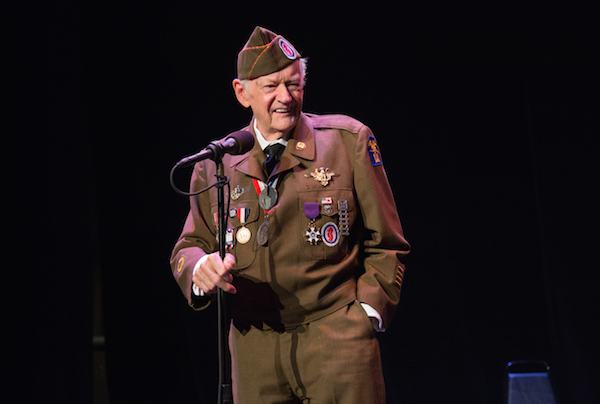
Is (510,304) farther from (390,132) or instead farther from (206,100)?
(206,100)

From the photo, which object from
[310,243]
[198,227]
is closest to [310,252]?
[310,243]

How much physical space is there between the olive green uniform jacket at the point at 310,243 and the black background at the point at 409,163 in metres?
1.17

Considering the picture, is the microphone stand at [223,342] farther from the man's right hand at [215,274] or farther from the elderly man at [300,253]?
the elderly man at [300,253]

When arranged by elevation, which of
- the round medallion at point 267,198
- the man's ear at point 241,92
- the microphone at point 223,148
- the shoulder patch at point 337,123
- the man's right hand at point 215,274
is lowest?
the man's right hand at point 215,274

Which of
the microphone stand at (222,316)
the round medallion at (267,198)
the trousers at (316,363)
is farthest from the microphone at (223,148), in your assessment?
the trousers at (316,363)

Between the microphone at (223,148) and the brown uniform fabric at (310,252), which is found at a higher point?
the microphone at (223,148)

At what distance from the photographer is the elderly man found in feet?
6.05

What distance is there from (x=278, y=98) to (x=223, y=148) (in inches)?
16.1

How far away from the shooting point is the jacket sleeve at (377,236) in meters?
1.90

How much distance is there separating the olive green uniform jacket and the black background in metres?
1.17

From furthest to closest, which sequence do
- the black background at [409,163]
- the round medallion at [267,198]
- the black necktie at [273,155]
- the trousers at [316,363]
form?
the black background at [409,163] < the black necktie at [273,155] < the round medallion at [267,198] < the trousers at [316,363]

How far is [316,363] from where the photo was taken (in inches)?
71.7

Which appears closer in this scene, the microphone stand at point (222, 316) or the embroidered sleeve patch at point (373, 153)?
the microphone stand at point (222, 316)

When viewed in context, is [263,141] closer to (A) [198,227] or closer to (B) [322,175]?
(B) [322,175]
